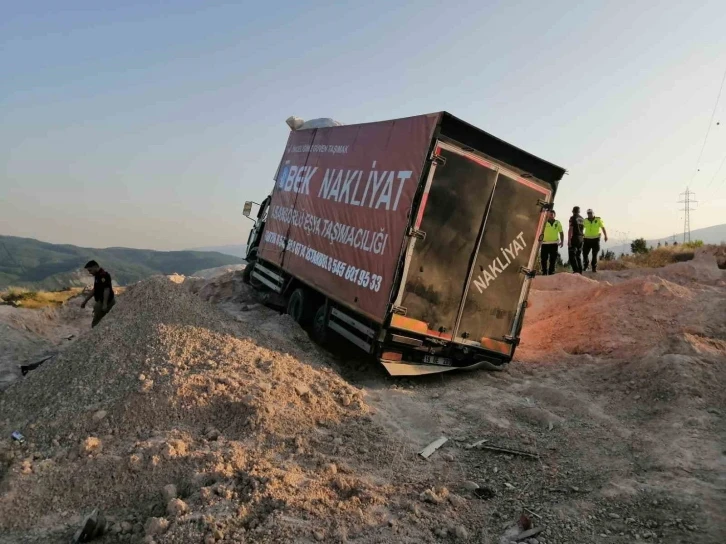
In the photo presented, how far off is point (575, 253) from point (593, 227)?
83cm

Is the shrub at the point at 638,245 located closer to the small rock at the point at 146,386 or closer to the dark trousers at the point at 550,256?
the dark trousers at the point at 550,256

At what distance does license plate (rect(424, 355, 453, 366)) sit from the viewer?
23.9ft

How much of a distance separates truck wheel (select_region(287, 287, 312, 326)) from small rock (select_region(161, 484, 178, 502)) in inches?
212

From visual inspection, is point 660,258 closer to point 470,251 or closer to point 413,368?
point 470,251

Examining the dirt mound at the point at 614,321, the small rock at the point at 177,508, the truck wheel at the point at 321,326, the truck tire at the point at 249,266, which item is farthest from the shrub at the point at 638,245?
the small rock at the point at 177,508

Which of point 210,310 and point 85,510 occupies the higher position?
point 210,310

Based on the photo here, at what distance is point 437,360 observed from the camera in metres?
7.36

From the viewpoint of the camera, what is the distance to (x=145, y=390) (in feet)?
16.7

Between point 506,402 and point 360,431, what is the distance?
2118 millimetres

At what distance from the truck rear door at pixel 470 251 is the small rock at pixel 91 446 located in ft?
11.6

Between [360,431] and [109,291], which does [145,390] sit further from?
[109,291]

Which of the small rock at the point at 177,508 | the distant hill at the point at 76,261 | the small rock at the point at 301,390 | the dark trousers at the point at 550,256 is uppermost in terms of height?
the dark trousers at the point at 550,256

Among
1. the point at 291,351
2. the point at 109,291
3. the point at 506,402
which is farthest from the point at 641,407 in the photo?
the point at 109,291

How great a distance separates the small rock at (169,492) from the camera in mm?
3781
